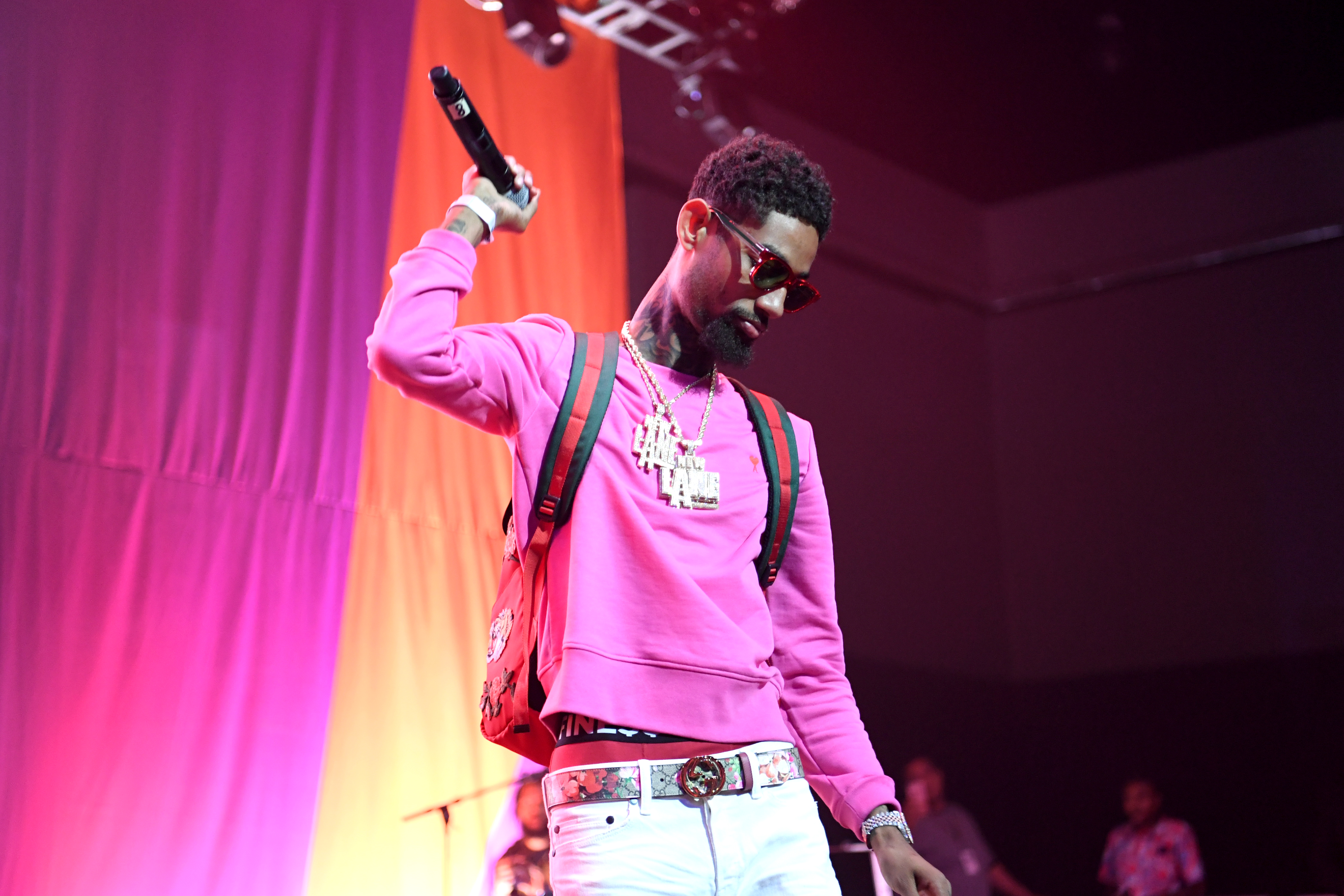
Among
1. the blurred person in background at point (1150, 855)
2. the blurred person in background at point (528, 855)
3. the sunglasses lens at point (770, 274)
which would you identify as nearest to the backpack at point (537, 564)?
the sunglasses lens at point (770, 274)

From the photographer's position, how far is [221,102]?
4.10m

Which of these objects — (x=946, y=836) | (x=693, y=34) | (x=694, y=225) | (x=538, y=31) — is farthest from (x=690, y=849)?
(x=693, y=34)

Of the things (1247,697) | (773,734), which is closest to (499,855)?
(773,734)

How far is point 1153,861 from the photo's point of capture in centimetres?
619

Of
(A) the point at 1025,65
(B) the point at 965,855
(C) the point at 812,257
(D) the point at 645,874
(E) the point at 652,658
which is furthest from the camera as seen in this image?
(A) the point at 1025,65

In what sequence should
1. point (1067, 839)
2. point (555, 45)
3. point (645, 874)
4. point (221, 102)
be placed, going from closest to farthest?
point (645, 874), point (221, 102), point (555, 45), point (1067, 839)

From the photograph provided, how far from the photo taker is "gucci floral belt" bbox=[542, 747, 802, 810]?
1.38 metres

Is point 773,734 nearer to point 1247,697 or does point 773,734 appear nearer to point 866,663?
point 866,663

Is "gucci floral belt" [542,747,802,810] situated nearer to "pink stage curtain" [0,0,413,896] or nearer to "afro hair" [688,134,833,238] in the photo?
"afro hair" [688,134,833,238]

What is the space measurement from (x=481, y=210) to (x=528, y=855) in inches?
132

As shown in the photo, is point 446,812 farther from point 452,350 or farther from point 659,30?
point 659,30

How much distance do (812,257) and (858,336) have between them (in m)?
6.26

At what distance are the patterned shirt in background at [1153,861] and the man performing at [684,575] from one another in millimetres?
5181

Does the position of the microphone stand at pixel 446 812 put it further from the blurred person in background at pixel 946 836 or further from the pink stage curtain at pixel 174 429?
the blurred person in background at pixel 946 836
